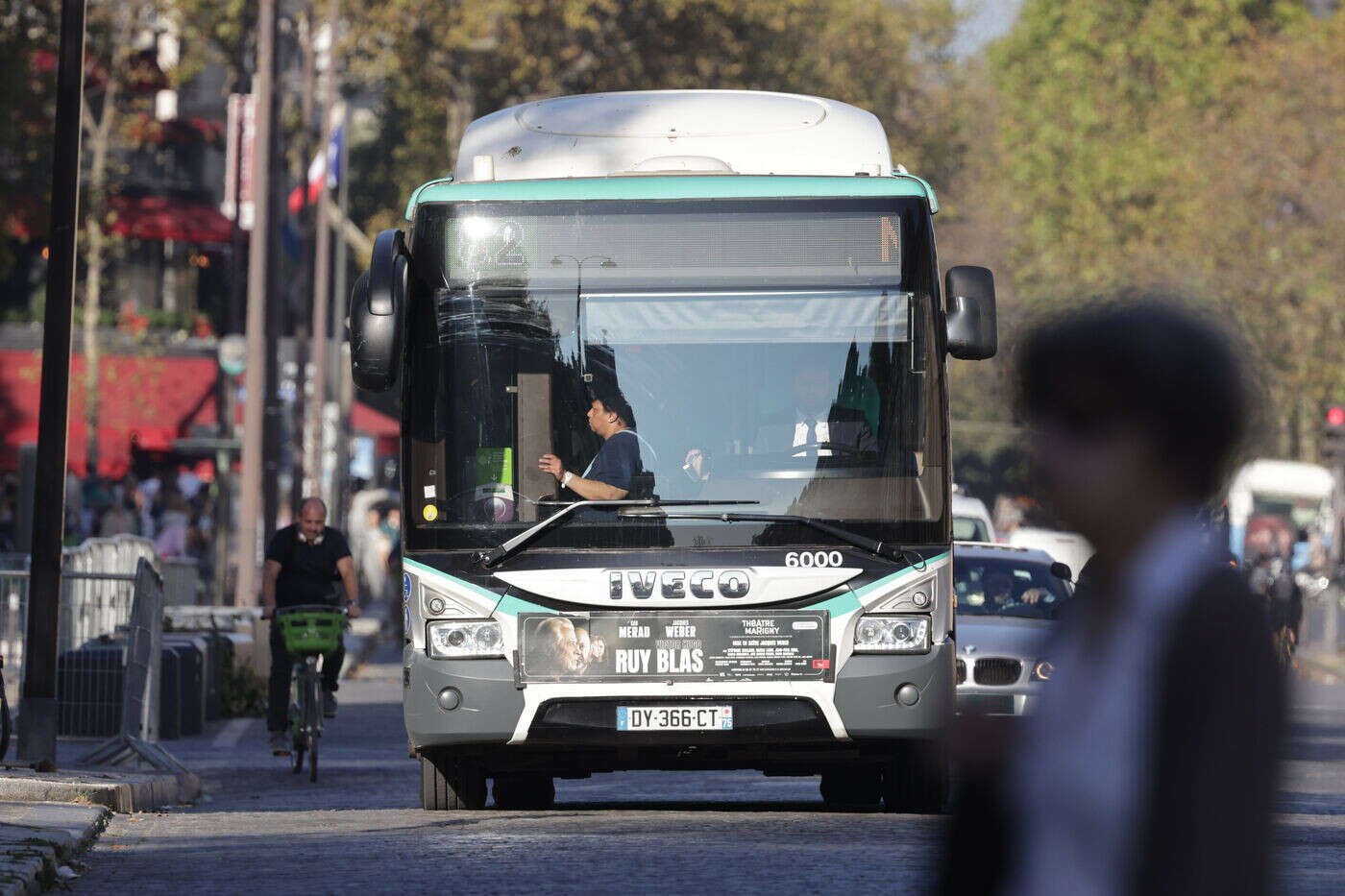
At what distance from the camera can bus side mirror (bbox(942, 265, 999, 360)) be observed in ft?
36.3

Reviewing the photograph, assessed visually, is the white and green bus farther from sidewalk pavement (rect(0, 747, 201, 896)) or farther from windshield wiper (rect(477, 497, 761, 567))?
sidewalk pavement (rect(0, 747, 201, 896))

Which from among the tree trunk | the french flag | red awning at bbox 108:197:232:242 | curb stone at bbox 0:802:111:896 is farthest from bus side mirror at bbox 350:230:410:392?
red awning at bbox 108:197:232:242

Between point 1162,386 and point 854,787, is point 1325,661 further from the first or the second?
point 1162,386

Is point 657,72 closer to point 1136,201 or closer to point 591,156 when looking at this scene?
point 1136,201

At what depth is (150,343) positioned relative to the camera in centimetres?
5250

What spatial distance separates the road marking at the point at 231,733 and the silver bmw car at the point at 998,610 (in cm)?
508

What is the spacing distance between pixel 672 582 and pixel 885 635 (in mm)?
897

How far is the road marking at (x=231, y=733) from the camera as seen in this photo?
1859 cm

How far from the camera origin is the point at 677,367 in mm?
11242

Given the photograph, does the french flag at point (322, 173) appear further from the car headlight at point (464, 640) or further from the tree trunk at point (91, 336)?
the car headlight at point (464, 640)

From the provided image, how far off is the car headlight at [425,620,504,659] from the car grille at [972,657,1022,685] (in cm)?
569

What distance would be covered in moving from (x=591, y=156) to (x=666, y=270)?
33.6 inches

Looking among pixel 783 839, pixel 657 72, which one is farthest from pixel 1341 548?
pixel 783 839

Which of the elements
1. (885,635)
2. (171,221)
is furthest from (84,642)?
(171,221)
